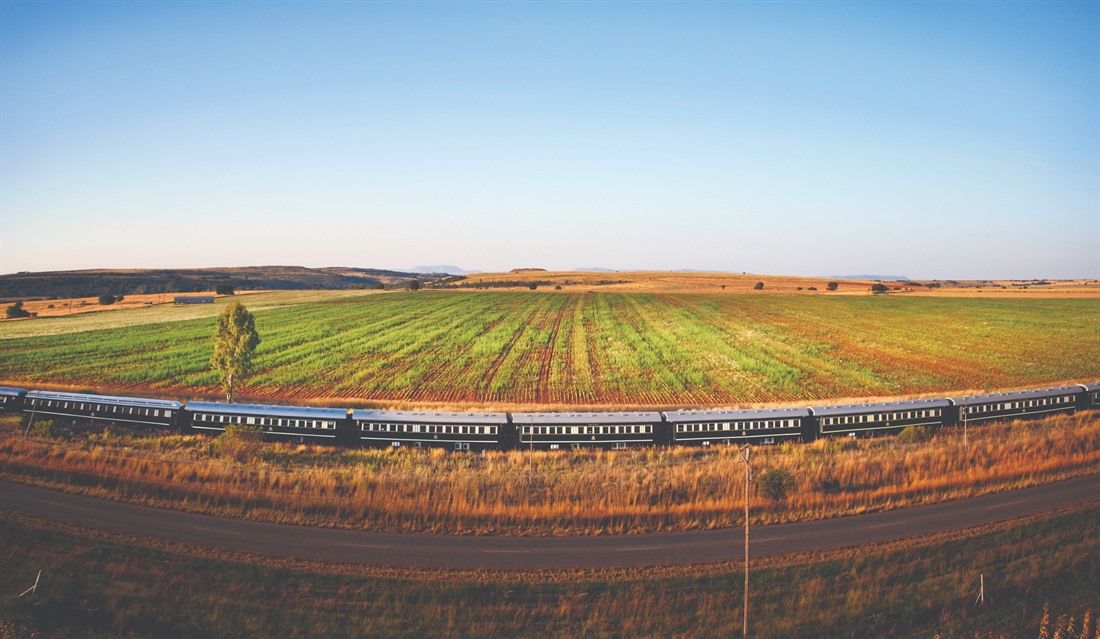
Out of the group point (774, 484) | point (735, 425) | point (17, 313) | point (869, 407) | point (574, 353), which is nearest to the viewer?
point (774, 484)

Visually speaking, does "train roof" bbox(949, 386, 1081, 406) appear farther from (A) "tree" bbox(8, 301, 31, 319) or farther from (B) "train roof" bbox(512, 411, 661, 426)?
(A) "tree" bbox(8, 301, 31, 319)

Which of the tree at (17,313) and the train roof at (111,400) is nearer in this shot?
the train roof at (111,400)

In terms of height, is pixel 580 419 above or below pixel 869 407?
below

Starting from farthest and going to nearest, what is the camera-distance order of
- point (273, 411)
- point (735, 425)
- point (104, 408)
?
point (104, 408) < point (273, 411) < point (735, 425)

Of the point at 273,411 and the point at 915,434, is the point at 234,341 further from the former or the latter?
the point at 915,434

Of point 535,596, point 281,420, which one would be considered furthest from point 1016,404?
point 281,420

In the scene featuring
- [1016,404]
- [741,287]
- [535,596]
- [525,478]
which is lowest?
[535,596]

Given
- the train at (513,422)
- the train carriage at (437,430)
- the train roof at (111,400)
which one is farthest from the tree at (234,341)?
the train carriage at (437,430)

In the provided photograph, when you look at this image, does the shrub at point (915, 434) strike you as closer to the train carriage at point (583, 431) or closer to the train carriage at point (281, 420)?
the train carriage at point (583, 431)
